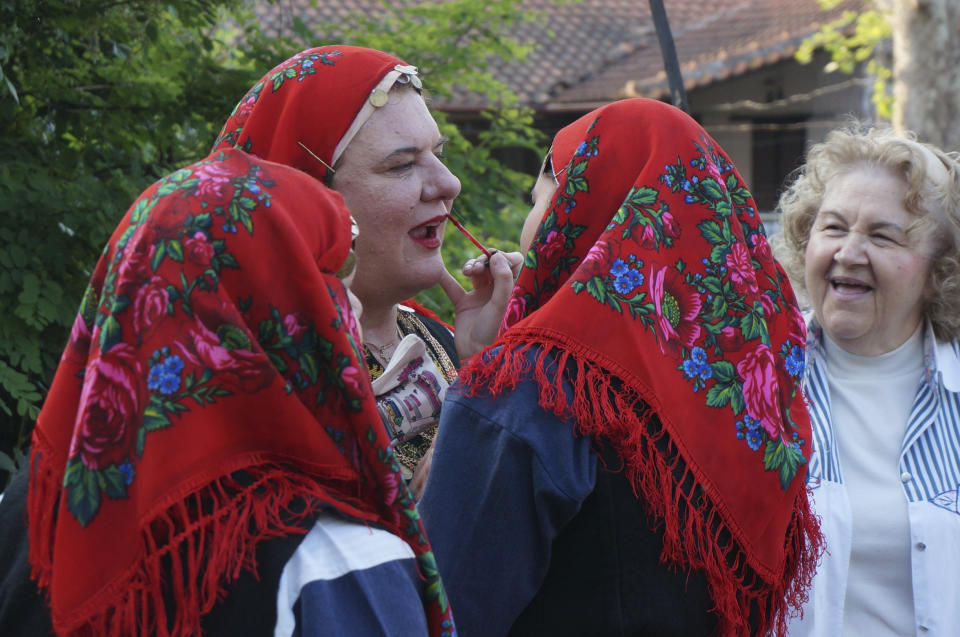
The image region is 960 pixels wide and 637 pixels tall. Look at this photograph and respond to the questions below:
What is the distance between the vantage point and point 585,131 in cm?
198

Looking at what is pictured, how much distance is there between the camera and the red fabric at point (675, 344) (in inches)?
68.3

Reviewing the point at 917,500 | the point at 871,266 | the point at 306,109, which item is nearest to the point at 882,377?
the point at 871,266

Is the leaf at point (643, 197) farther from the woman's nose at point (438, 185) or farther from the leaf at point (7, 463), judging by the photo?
the leaf at point (7, 463)

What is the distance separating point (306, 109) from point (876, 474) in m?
1.67

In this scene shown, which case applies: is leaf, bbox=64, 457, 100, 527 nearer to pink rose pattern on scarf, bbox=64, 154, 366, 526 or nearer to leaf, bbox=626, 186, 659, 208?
pink rose pattern on scarf, bbox=64, 154, 366, 526

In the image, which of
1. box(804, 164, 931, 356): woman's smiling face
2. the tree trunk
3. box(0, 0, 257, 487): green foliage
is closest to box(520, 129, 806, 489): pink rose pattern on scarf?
box(804, 164, 931, 356): woman's smiling face

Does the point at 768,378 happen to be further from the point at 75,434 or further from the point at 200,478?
the point at 75,434

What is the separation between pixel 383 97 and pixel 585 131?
47cm

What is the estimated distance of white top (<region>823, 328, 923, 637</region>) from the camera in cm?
249

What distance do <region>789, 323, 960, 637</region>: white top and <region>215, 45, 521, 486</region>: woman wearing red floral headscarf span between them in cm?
104

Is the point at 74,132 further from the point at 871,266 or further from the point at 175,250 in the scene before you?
the point at 871,266

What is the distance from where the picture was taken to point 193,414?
4.11 feet

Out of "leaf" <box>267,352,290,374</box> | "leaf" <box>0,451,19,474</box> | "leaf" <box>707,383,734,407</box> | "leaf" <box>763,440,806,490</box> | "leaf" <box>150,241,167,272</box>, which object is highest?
"leaf" <box>150,241,167,272</box>

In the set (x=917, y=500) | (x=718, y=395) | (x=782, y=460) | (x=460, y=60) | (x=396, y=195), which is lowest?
(x=917, y=500)
